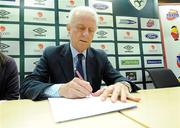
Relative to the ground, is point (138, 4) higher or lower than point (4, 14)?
higher

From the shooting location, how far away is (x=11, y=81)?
1.35m

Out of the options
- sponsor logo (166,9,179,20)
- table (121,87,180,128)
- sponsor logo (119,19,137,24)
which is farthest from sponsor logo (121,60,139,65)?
table (121,87,180,128)

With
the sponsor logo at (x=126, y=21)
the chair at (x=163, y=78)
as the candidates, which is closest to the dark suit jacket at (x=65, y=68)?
the chair at (x=163, y=78)

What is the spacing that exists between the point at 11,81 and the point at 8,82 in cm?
2

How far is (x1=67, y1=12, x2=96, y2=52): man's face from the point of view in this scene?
1.42 meters

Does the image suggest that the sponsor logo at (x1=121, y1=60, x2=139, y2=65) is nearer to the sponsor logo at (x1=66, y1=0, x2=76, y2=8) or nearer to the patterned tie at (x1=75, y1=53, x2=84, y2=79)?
the sponsor logo at (x1=66, y1=0, x2=76, y2=8)

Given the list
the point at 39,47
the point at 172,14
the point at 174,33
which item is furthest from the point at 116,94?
the point at 172,14

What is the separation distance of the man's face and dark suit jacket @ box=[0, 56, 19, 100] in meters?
0.49

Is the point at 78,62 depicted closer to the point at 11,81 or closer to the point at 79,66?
the point at 79,66

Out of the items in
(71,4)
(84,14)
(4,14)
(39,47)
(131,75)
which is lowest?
(131,75)

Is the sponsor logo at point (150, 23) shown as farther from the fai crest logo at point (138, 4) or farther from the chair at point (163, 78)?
the chair at point (163, 78)

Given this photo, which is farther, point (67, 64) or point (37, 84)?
point (67, 64)

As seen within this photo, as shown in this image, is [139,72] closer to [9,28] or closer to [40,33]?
[40,33]

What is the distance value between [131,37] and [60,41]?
0.91 meters
